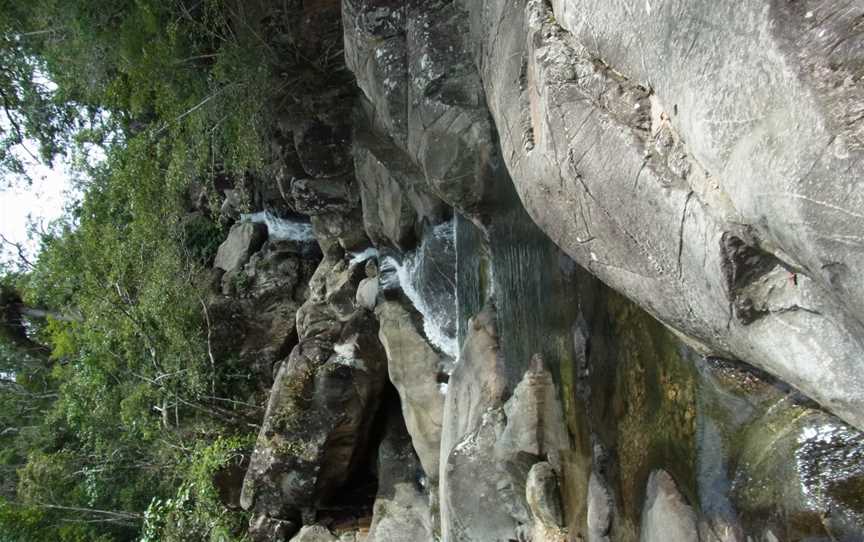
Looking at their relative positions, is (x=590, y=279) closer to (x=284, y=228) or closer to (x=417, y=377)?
(x=417, y=377)

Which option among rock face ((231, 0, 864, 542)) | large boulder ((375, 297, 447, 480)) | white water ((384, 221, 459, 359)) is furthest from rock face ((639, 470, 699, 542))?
white water ((384, 221, 459, 359))

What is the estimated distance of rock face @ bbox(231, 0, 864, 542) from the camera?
2.18 metres

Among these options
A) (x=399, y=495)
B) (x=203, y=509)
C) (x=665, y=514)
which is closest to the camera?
(x=665, y=514)

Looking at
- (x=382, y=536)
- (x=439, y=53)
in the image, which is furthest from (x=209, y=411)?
(x=439, y=53)

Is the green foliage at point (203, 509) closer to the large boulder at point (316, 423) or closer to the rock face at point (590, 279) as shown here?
the large boulder at point (316, 423)

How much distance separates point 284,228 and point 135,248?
9.33 feet

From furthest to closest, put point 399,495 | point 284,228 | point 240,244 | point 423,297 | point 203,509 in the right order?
1. point 240,244
2. point 284,228
3. point 203,509
4. point 423,297
5. point 399,495

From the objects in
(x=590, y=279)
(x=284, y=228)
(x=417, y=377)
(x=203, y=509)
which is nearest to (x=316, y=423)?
(x=417, y=377)

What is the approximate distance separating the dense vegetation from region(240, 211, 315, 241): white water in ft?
3.43

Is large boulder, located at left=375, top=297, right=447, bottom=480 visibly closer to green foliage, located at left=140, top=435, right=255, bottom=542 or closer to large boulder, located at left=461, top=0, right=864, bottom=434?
green foliage, located at left=140, top=435, right=255, bottom=542

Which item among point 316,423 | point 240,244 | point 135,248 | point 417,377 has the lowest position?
point 316,423

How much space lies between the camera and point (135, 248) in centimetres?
1016

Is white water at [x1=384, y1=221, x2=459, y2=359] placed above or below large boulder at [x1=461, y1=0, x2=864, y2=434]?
above

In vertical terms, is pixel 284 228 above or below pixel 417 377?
above
